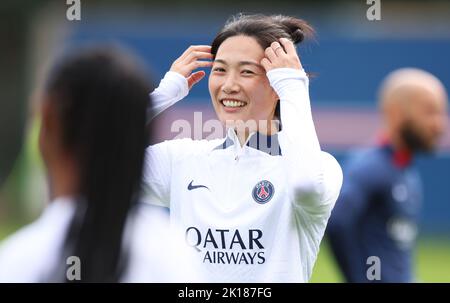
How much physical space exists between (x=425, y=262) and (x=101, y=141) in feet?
34.5

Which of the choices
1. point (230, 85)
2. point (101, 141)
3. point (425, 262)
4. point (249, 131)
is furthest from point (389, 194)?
point (425, 262)

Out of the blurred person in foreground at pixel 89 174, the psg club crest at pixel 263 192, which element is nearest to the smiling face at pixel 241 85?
the psg club crest at pixel 263 192

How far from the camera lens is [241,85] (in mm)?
3676

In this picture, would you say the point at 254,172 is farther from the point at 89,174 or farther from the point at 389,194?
the point at 389,194

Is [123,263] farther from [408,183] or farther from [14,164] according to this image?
[14,164]

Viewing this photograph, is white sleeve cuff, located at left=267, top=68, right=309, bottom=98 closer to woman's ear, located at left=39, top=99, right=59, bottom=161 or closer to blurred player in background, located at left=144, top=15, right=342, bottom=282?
blurred player in background, located at left=144, top=15, right=342, bottom=282

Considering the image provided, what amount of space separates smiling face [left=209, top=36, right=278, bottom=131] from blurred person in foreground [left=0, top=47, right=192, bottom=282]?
3.90 ft

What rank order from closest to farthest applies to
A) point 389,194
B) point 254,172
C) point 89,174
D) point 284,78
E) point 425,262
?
point 89,174
point 284,78
point 254,172
point 389,194
point 425,262

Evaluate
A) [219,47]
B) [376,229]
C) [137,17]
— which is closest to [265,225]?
[219,47]

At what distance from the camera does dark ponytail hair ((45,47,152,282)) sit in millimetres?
2432

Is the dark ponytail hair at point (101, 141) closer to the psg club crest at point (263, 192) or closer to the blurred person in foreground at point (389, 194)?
the psg club crest at point (263, 192)

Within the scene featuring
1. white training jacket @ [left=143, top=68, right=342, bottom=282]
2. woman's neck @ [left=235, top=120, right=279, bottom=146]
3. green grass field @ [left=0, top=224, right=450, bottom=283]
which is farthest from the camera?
green grass field @ [left=0, top=224, right=450, bottom=283]

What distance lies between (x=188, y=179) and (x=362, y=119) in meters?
11.4

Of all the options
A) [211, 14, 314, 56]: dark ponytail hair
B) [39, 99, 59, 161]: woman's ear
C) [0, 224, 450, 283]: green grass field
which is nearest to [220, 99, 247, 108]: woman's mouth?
[211, 14, 314, 56]: dark ponytail hair
